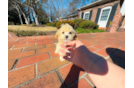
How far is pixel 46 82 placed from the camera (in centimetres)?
76

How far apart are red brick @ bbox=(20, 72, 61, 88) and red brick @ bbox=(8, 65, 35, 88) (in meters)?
0.11

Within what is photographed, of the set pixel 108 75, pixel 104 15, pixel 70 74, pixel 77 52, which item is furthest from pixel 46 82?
pixel 104 15

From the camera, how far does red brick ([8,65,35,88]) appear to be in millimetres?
742

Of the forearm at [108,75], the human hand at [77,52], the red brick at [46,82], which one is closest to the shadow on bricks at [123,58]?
the forearm at [108,75]

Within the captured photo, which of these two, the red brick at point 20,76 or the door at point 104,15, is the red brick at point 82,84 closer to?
the red brick at point 20,76

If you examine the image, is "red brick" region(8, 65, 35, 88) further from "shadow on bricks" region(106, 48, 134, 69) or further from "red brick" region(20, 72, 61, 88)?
"shadow on bricks" region(106, 48, 134, 69)

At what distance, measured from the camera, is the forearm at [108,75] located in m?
0.54

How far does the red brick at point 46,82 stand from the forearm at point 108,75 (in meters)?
0.50

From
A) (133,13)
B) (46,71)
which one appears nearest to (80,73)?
(46,71)

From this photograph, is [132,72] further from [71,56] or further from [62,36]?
[62,36]

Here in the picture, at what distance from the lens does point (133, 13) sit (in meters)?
0.36

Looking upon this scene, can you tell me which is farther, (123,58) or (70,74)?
(123,58)

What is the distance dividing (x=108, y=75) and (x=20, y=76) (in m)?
1.19

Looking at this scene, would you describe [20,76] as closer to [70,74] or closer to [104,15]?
[70,74]
